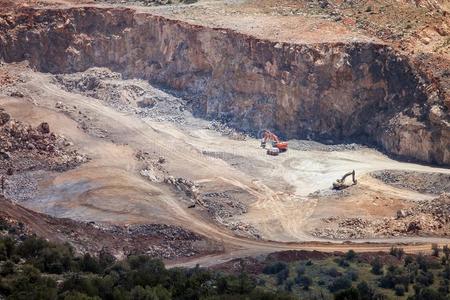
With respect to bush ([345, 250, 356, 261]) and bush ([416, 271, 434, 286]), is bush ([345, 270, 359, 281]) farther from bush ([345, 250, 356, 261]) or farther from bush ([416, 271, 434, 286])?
bush ([345, 250, 356, 261])

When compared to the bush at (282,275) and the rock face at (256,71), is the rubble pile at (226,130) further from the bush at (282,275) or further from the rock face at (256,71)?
the bush at (282,275)

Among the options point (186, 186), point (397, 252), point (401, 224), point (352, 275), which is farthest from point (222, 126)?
point (352, 275)

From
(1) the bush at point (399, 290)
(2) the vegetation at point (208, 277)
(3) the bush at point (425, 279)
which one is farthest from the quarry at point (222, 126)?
(1) the bush at point (399, 290)

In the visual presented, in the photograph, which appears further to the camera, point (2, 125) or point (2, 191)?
point (2, 125)

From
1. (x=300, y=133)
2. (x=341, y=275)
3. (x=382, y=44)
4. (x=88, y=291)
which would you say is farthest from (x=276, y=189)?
(x=88, y=291)

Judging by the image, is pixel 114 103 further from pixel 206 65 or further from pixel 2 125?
pixel 2 125

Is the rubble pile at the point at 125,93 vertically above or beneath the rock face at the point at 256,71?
beneath

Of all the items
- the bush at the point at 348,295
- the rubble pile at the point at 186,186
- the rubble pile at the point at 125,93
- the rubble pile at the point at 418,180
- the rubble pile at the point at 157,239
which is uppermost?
the rubble pile at the point at 125,93
